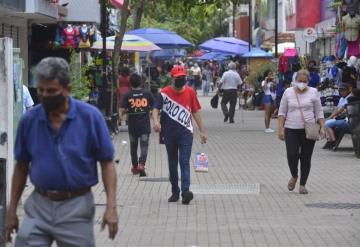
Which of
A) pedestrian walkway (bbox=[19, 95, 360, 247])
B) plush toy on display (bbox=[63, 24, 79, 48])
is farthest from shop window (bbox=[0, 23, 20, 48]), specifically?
pedestrian walkway (bbox=[19, 95, 360, 247])

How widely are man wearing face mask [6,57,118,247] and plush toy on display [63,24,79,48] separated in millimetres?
19025

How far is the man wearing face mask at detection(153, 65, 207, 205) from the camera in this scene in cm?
1223

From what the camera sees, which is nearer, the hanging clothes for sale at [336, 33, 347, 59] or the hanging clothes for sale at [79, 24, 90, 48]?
the hanging clothes for sale at [336, 33, 347, 59]

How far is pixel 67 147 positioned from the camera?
5.92m

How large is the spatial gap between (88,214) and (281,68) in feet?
84.2

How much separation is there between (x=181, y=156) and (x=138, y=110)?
3.37m

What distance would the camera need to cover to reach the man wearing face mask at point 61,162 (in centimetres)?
590

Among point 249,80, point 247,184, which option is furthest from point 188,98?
point 249,80

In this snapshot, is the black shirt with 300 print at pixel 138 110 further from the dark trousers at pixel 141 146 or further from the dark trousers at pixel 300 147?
the dark trousers at pixel 300 147

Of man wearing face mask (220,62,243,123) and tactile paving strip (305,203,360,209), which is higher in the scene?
man wearing face mask (220,62,243,123)

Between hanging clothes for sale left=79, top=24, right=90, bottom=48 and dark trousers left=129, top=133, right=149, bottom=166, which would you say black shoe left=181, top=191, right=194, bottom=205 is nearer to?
dark trousers left=129, top=133, right=149, bottom=166

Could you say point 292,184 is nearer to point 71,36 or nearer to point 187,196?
point 187,196

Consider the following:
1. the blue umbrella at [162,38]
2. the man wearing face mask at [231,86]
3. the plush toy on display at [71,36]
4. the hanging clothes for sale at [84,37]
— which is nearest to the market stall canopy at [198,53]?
the blue umbrella at [162,38]

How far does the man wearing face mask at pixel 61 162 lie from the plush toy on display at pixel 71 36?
1903 cm
